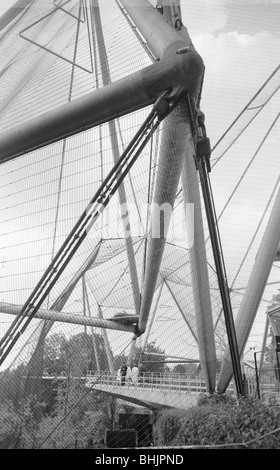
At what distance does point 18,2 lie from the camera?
9.31 meters

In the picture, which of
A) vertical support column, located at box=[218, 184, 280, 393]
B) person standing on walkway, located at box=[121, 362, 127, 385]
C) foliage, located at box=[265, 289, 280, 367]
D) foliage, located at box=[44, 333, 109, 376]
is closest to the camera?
foliage, located at box=[44, 333, 109, 376]

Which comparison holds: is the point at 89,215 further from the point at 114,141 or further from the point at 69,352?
the point at 114,141

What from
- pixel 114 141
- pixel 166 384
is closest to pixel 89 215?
pixel 114 141

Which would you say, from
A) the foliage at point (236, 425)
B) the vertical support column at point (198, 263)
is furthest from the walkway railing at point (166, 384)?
the foliage at point (236, 425)

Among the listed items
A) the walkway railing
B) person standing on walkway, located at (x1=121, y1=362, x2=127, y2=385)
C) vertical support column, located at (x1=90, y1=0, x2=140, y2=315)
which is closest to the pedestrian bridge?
the walkway railing

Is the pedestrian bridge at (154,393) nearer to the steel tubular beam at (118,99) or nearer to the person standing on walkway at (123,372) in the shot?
the person standing on walkway at (123,372)

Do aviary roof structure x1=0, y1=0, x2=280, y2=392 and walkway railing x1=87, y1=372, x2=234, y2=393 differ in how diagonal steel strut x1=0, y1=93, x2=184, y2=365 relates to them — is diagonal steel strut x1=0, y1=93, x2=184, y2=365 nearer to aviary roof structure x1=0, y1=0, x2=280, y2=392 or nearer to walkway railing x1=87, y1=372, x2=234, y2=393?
aviary roof structure x1=0, y1=0, x2=280, y2=392

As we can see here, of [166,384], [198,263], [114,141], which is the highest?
[114,141]

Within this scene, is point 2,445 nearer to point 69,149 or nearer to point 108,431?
point 108,431

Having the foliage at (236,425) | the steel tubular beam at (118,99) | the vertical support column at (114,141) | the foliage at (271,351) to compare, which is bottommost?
the foliage at (236,425)
